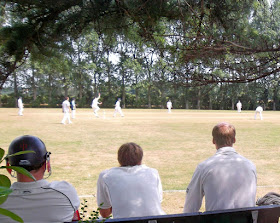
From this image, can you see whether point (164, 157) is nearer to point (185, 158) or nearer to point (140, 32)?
point (185, 158)

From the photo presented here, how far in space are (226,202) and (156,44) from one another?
223 centimetres

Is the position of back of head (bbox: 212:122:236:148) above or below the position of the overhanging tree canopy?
below

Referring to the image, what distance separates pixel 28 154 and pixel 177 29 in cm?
A: 305

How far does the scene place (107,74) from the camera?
200 feet

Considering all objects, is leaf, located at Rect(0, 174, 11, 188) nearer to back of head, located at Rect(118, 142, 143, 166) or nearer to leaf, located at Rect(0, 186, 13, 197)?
leaf, located at Rect(0, 186, 13, 197)

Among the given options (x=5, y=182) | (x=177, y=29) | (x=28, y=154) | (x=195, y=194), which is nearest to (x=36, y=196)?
(x=28, y=154)

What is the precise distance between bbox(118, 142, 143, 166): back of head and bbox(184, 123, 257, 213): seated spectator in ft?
1.91

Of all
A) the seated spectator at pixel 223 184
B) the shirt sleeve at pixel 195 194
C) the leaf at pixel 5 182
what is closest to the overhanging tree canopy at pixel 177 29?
the seated spectator at pixel 223 184

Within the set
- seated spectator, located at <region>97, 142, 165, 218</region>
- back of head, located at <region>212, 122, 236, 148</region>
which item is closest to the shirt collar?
seated spectator, located at <region>97, 142, 165, 218</region>

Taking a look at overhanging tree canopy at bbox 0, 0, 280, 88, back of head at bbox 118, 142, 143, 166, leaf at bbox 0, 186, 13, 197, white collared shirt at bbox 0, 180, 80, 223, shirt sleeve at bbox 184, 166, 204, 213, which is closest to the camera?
leaf at bbox 0, 186, 13, 197

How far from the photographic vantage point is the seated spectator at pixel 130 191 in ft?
9.25

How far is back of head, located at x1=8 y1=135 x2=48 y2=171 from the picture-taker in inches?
78.7

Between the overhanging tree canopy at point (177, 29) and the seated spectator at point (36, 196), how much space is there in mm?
1864

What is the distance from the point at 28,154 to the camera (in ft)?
6.59
